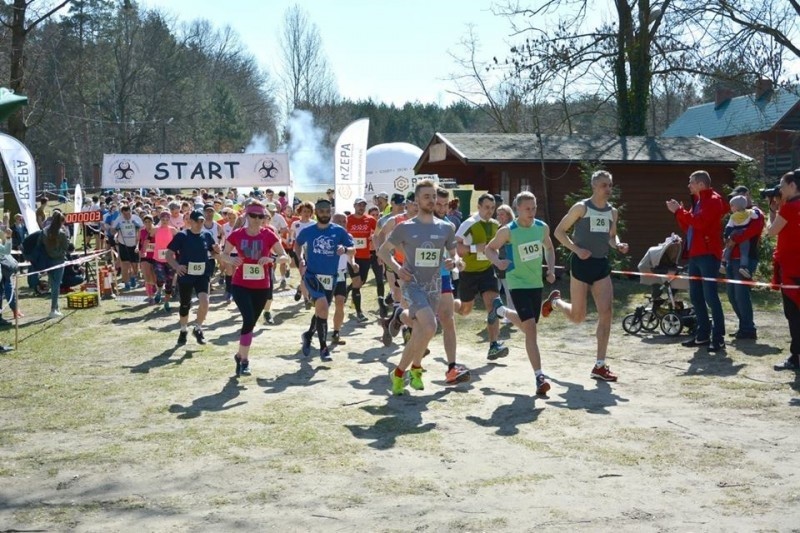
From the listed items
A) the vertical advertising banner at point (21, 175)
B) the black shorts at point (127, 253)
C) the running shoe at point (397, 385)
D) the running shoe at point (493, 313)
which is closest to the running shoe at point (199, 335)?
the running shoe at point (493, 313)

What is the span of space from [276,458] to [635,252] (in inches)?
637

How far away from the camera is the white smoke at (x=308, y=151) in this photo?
80.5 meters

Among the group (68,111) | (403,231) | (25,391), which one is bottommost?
(25,391)

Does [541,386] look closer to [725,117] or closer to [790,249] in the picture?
[790,249]

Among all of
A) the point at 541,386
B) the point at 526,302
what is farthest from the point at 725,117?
the point at 541,386

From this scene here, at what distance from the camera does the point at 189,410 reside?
876cm

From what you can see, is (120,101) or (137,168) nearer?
(137,168)

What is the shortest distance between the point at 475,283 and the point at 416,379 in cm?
281

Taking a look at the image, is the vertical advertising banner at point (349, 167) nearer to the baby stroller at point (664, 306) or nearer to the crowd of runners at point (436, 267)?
the crowd of runners at point (436, 267)

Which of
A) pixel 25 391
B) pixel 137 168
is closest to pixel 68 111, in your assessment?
pixel 137 168

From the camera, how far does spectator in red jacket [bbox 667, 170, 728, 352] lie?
37.1 feet

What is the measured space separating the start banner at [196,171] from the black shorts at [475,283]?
16135 millimetres

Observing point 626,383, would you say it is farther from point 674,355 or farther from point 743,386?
point 674,355

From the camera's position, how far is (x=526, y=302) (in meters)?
9.38
